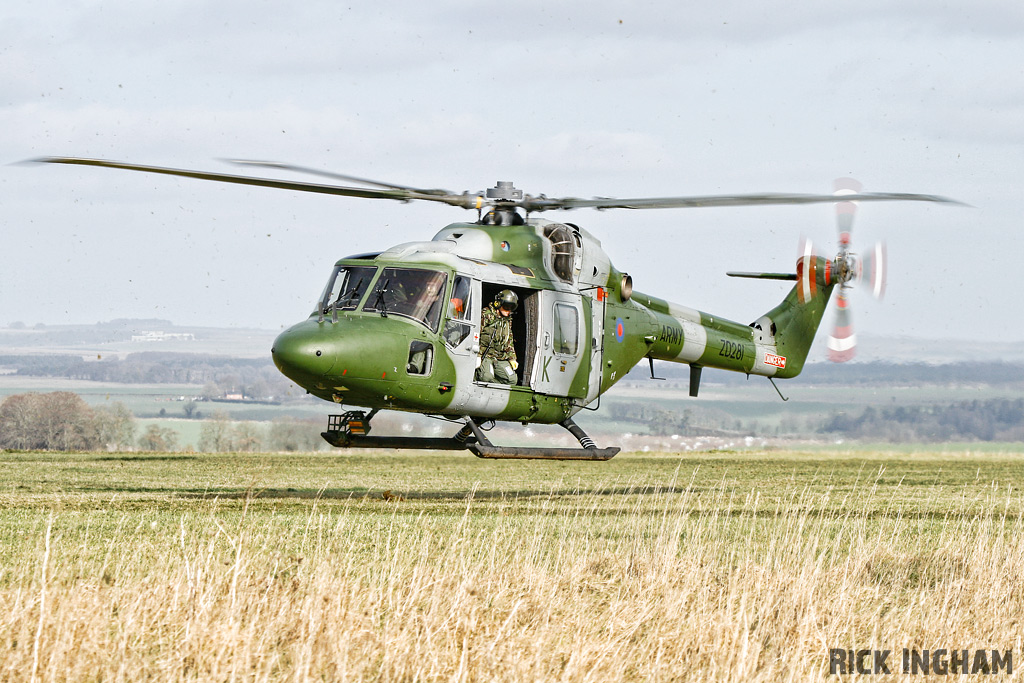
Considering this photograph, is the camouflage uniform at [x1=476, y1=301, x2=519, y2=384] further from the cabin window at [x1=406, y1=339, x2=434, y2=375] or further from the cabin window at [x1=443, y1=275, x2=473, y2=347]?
the cabin window at [x1=406, y1=339, x2=434, y2=375]

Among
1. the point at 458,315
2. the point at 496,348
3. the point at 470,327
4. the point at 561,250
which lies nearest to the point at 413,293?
the point at 458,315

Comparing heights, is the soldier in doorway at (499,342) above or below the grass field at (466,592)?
above

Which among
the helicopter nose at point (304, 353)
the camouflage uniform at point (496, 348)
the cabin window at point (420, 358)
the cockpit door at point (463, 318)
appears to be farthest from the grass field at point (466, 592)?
the camouflage uniform at point (496, 348)

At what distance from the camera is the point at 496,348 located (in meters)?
17.8

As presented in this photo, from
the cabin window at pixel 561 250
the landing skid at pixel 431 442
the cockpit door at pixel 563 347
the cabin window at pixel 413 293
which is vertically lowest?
the landing skid at pixel 431 442

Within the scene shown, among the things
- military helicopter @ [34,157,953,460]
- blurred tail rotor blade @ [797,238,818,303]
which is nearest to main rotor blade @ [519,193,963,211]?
military helicopter @ [34,157,953,460]

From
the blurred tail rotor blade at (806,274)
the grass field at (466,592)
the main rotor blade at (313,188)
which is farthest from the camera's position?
the blurred tail rotor blade at (806,274)

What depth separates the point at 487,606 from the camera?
8133mm

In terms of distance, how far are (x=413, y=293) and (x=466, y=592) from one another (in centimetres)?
872

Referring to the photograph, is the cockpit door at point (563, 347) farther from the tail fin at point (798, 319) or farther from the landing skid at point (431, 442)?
the tail fin at point (798, 319)

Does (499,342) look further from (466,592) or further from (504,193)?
(466,592)

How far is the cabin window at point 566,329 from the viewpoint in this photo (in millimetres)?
18328

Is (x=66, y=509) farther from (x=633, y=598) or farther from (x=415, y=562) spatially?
(x=633, y=598)

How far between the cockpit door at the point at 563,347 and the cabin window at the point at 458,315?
61.4 inches
